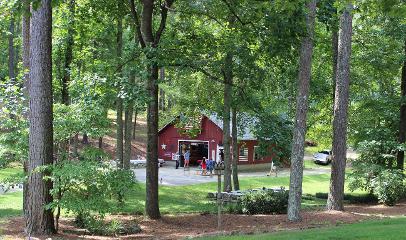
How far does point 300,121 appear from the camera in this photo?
1316 cm

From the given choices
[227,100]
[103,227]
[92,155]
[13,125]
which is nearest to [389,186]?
[227,100]

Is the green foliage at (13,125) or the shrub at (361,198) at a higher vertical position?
the green foliage at (13,125)

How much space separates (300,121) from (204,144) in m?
26.7

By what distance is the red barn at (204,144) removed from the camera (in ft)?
123

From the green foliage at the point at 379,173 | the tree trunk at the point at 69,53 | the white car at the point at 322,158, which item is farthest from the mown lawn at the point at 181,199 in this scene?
the white car at the point at 322,158

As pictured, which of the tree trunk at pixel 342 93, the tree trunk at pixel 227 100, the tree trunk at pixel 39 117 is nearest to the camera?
the tree trunk at pixel 39 117

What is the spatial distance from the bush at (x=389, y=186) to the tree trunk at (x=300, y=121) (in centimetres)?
704

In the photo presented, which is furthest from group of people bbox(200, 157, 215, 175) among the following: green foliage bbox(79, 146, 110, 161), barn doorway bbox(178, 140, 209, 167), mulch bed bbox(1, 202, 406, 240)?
green foliage bbox(79, 146, 110, 161)

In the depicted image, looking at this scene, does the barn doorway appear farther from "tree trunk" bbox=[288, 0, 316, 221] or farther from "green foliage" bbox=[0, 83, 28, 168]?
"green foliage" bbox=[0, 83, 28, 168]

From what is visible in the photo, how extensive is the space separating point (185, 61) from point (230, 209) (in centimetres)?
571

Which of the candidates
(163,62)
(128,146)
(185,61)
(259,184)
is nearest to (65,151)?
(163,62)

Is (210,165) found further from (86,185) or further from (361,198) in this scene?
(86,185)

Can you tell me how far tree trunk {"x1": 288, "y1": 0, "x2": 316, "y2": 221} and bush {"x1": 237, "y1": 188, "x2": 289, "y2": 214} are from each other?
2.64 meters

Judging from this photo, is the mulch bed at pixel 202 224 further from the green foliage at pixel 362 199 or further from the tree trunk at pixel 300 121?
the green foliage at pixel 362 199
